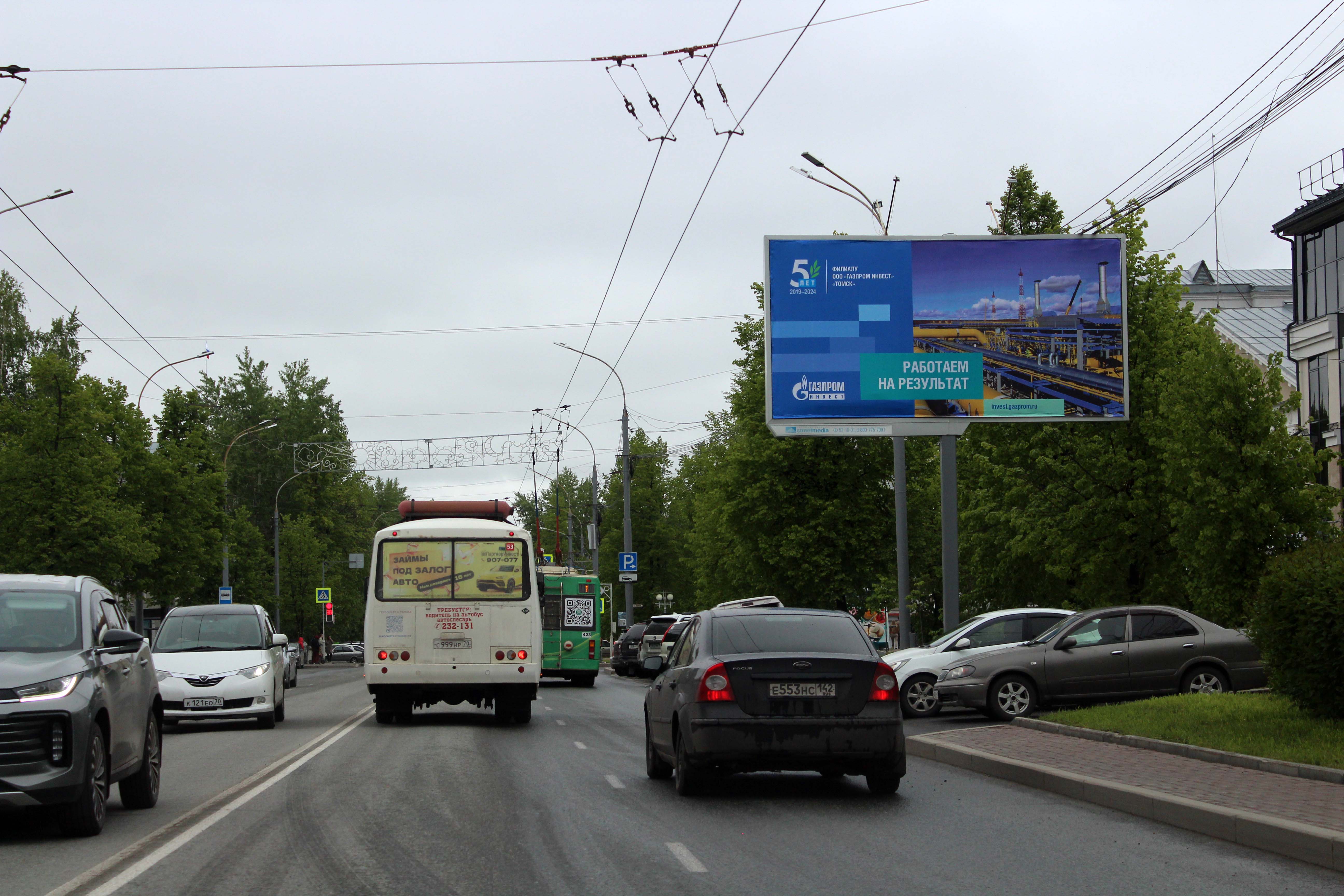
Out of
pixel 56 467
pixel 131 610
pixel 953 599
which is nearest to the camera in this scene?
pixel 953 599

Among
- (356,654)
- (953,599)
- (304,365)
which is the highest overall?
(304,365)

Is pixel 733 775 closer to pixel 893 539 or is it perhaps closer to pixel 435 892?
pixel 435 892

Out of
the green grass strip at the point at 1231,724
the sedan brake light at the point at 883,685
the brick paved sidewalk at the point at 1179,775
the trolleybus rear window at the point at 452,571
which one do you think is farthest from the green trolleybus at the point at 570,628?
the sedan brake light at the point at 883,685

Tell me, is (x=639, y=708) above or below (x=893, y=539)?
below

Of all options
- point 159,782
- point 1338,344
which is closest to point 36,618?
point 159,782

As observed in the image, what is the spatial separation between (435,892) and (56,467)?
32.1 metres

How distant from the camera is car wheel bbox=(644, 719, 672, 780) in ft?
41.4

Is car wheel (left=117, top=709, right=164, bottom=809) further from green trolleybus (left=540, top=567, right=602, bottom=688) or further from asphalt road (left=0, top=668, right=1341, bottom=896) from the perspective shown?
green trolleybus (left=540, top=567, right=602, bottom=688)

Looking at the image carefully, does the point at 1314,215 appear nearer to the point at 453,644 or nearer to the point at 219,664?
the point at 453,644

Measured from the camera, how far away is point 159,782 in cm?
1227

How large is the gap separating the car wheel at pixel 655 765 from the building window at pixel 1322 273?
112ft

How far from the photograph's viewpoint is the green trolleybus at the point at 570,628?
36594 millimetres

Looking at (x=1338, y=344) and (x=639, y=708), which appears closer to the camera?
(x=639, y=708)

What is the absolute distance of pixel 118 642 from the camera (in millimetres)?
9609
